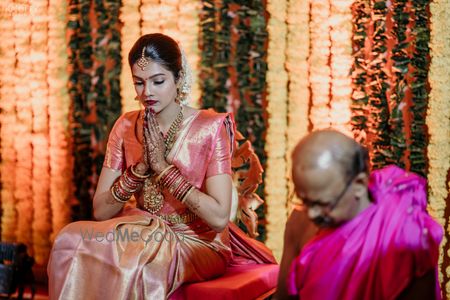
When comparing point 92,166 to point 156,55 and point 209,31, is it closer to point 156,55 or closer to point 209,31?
point 209,31

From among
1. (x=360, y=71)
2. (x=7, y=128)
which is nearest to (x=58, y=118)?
(x=7, y=128)

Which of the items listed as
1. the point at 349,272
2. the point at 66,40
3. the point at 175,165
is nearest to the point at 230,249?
the point at 175,165

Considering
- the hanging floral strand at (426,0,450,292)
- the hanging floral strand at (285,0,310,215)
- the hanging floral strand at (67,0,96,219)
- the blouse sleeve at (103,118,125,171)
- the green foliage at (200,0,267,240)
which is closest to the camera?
the blouse sleeve at (103,118,125,171)

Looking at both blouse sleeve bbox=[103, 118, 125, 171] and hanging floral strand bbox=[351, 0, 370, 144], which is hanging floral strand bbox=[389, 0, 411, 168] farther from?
blouse sleeve bbox=[103, 118, 125, 171]

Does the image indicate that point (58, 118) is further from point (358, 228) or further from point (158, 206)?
point (358, 228)

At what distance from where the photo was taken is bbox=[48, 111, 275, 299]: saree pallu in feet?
8.86

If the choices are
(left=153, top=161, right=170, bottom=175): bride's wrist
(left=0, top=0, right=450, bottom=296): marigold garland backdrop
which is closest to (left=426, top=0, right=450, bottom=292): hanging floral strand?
(left=0, top=0, right=450, bottom=296): marigold garland backdrop

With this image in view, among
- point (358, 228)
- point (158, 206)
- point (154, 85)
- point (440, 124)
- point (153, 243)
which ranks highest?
point (154, 85)

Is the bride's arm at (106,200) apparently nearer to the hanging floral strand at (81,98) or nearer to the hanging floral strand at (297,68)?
the hanging floral strand at (297,68)

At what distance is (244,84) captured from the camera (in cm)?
418

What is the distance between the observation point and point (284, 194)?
4.14m

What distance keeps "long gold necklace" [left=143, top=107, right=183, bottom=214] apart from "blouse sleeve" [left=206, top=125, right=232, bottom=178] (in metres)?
0.21

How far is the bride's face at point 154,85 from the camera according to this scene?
9.75 ft

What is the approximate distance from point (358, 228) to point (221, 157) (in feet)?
3.68
